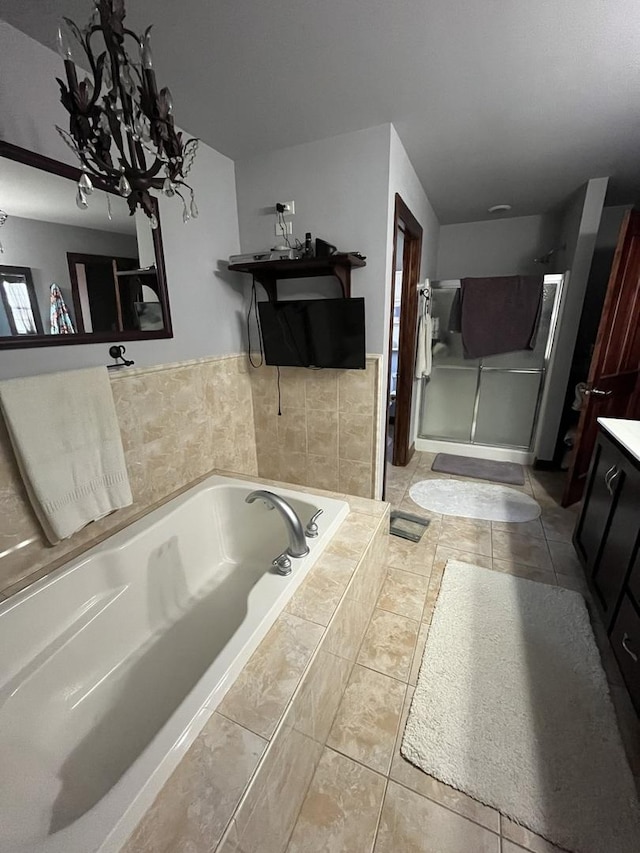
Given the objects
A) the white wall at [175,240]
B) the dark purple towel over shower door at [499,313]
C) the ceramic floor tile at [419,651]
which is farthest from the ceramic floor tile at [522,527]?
the white wall at [175,240]

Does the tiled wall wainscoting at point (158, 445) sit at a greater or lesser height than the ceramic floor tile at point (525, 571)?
greater

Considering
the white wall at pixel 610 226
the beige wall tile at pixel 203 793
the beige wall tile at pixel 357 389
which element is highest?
the white wall at pixel 610 226

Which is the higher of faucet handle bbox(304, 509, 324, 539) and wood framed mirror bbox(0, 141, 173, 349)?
wood framed mirror bbox(0, 141, 173, 349)

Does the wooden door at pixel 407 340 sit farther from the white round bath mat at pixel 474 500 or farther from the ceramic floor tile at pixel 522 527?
the ceramic floor tile at pixel 522 527

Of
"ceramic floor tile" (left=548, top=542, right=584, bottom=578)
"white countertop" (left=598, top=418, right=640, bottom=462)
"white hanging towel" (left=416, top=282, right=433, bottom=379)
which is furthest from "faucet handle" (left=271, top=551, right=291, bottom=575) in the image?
"white hanging towel" (left=416, top=282, right=433, bottom=379)

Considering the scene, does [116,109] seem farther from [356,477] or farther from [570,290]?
[570,290]

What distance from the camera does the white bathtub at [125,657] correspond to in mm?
767

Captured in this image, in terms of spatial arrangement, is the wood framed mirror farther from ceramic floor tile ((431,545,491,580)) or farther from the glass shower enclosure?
the glass shower enclosure

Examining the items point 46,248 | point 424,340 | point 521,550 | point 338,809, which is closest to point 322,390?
point 424,340

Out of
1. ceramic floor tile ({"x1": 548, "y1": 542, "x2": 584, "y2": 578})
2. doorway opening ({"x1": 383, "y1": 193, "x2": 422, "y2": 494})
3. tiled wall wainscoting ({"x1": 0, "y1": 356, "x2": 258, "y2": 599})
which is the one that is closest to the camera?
tiled wall wainscoting ({"x1": 0, "y1": 356, "x2": 258, "y2": 599})

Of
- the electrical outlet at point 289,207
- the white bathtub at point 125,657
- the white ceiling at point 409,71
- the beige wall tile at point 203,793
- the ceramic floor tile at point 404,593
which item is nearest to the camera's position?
the beige wall tile at point 203,793

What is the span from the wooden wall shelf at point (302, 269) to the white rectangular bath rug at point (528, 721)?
1.81 m

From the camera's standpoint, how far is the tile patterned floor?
0.92 meters

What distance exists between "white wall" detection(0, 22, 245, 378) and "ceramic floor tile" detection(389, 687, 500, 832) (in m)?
1.83
